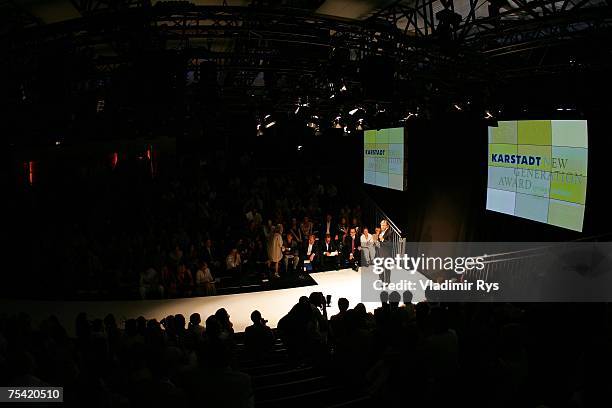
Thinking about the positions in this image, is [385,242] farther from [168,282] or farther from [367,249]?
[168,282]

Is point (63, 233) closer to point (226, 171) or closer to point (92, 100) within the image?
point (92, 100)

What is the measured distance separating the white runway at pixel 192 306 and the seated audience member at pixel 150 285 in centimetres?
15

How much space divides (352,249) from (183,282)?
477 centimetres

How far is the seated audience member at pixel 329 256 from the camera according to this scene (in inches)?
523

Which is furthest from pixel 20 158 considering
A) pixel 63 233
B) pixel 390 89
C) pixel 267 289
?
pixel 390 89

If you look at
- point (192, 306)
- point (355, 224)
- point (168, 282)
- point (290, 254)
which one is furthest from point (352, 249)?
point (168, 282)

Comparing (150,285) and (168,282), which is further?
(168,282)

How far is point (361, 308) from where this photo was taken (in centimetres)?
581

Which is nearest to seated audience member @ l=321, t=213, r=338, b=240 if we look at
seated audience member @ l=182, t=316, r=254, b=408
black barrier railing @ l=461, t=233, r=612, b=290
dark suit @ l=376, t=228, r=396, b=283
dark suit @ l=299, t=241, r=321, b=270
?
dark suit @ l=299, t=241, r=321, b=270

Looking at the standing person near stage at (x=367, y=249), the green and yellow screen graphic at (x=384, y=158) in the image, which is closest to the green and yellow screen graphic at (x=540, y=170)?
the standing person near stage at (x=367, y=249)

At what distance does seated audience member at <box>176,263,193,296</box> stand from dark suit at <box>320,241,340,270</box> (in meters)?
3.78

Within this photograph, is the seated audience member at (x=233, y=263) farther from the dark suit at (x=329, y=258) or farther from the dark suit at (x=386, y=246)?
the dark suit at (x=386, y=246)

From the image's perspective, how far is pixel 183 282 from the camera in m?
10.9

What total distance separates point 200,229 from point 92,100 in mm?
4469
